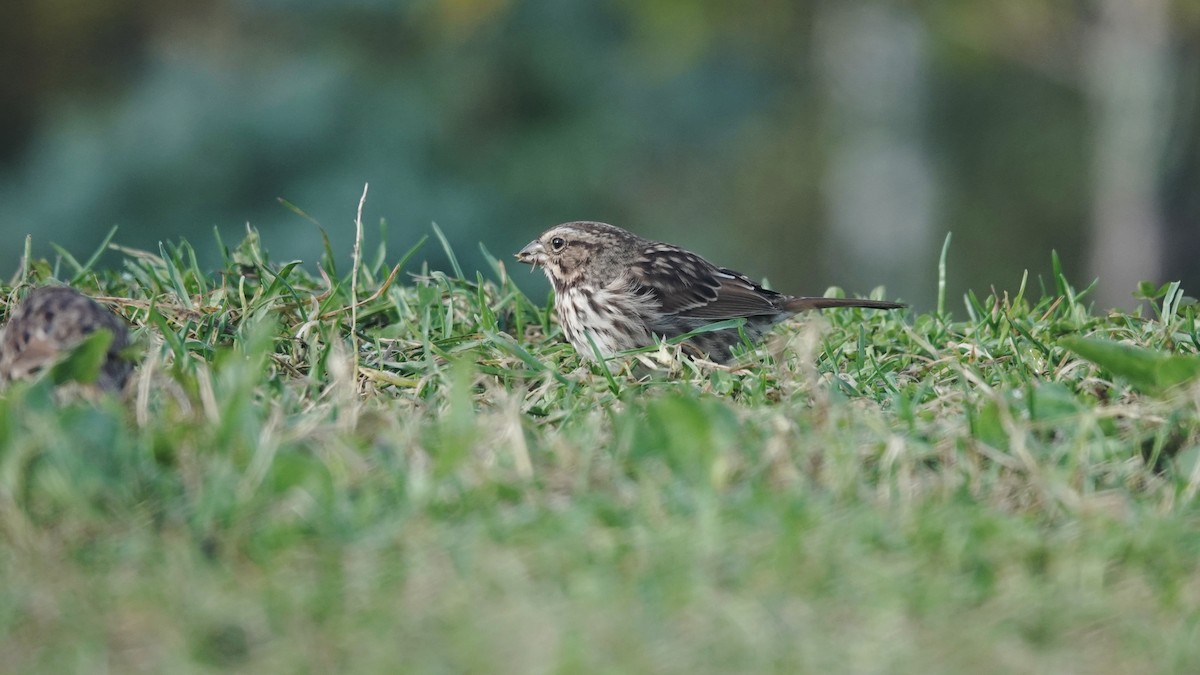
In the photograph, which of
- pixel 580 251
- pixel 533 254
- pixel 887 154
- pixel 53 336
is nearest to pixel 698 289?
pixel 580 251

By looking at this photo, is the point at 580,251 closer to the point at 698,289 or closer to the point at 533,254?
the point at 533,254

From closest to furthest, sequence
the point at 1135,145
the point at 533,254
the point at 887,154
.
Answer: the point at 533,254
the point at 1135,145
the point at 887,154

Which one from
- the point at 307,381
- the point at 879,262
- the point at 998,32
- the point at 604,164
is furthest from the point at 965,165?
the point at 307,381

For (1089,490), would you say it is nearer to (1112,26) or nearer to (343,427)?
(343,427)

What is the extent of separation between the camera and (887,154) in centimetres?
2377

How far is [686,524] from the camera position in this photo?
3400 mm

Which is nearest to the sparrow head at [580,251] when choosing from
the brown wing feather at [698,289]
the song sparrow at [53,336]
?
the brown wing feather at [698,289]

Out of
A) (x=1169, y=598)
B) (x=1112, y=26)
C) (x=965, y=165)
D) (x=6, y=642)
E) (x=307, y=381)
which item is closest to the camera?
(x=6, y=642)

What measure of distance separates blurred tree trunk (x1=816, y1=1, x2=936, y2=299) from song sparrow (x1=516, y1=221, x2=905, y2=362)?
53.0 feet

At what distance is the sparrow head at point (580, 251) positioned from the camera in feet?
22.6

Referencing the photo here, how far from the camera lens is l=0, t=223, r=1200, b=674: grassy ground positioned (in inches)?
118

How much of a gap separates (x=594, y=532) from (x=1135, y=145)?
1610 centimetres

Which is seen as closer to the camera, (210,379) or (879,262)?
(210,379)

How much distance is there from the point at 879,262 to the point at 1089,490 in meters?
20.7
